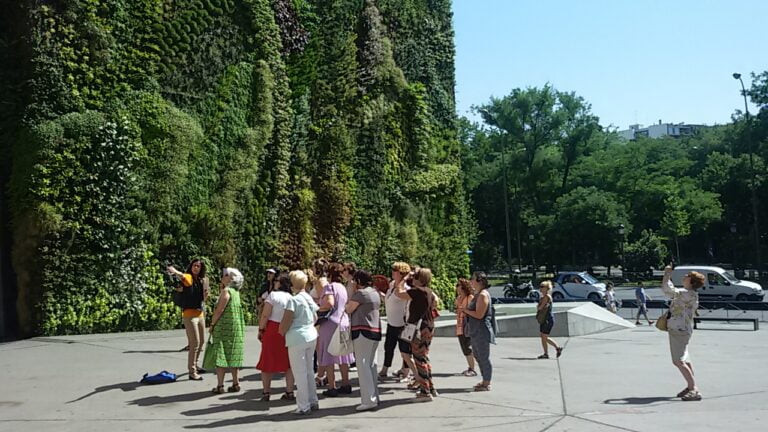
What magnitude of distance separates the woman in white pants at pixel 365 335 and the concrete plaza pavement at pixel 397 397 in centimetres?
23

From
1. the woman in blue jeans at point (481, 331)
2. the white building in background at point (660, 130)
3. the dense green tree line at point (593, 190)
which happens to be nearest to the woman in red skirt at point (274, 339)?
the woman in blue jeans at point (481, 331)

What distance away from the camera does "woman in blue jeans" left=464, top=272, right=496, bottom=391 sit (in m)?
9.69

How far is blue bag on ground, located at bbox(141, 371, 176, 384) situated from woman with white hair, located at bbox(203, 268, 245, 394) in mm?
970

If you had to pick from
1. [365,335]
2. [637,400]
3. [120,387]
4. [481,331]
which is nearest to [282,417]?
[365,335]

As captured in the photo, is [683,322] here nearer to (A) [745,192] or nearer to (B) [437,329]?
(B) [437,329]

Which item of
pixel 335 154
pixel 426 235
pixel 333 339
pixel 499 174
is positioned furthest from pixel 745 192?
pixel 333 339

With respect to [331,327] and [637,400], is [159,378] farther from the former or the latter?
[637,400]

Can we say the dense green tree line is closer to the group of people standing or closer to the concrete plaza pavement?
the concrete plaza pavement

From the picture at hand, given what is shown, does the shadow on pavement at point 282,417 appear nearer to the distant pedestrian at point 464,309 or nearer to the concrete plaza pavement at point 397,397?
the concrete plaza pavement at point 397,397

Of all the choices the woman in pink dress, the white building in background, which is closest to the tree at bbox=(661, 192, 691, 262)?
the woman in pink dress

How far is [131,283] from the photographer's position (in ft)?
50.4

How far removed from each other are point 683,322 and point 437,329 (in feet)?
28.7

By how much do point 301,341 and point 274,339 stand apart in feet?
2.44

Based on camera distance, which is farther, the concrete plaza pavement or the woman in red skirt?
the woman in red skirt
